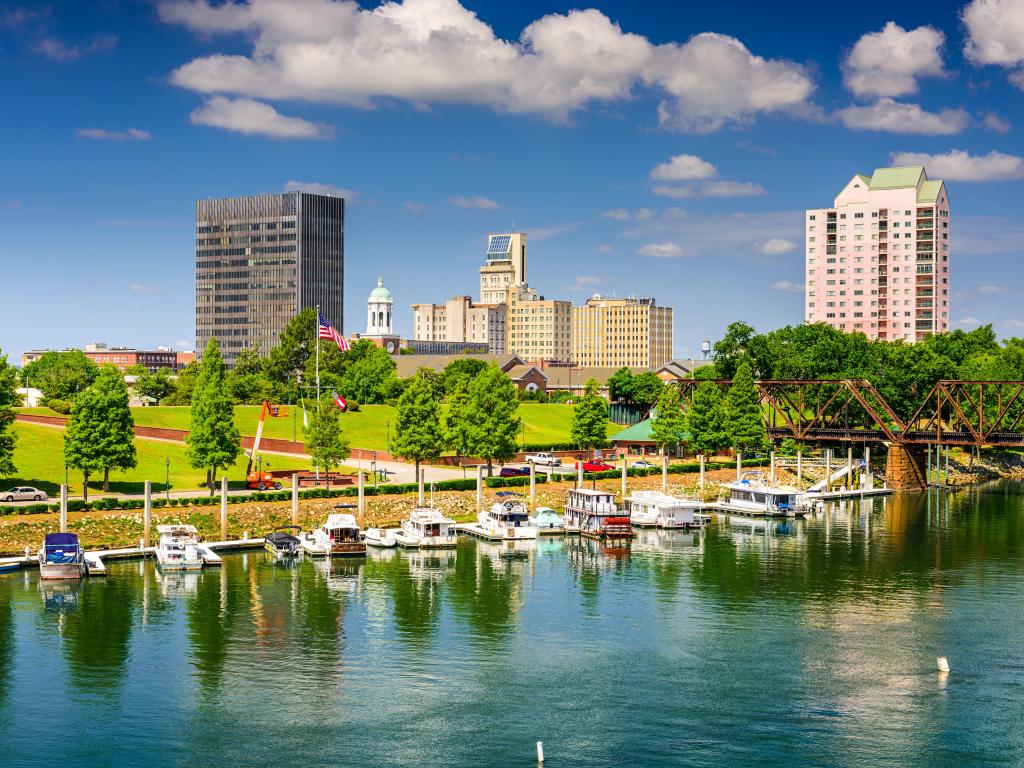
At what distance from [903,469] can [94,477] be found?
102 metres

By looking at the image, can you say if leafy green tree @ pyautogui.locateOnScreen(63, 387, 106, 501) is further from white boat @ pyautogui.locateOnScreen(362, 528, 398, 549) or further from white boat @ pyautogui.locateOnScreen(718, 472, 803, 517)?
white boat @ pyautogui.locateOnScreen(718, 472, 803, 517)

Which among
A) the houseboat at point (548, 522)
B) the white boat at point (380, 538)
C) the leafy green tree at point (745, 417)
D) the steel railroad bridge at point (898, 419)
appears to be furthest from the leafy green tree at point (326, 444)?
the steel railroad bridge at point (898, 419)

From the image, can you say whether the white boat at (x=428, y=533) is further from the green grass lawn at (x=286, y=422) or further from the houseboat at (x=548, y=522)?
the green grass lawn at (x=286, y=422)

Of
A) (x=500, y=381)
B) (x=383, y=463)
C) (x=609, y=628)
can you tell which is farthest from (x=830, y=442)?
(x=609, y=628)

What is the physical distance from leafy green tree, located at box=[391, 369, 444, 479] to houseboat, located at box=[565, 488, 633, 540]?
66.0 ft

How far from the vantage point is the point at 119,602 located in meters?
78.3

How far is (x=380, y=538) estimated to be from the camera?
102m

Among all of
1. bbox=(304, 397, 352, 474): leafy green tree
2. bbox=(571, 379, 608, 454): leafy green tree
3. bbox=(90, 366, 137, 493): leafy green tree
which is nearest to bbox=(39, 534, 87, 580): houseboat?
bbox=(90, 366, 137, 493): leafy green tree

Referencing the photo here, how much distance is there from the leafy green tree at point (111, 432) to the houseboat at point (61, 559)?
20.0m

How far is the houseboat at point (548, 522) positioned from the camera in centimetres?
11062

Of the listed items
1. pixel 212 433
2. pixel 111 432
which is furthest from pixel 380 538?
pixel 111 432

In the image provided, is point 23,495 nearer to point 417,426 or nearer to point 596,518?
point 417,426

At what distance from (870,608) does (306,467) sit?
242 ft

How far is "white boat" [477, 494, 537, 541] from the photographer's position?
10581cm
